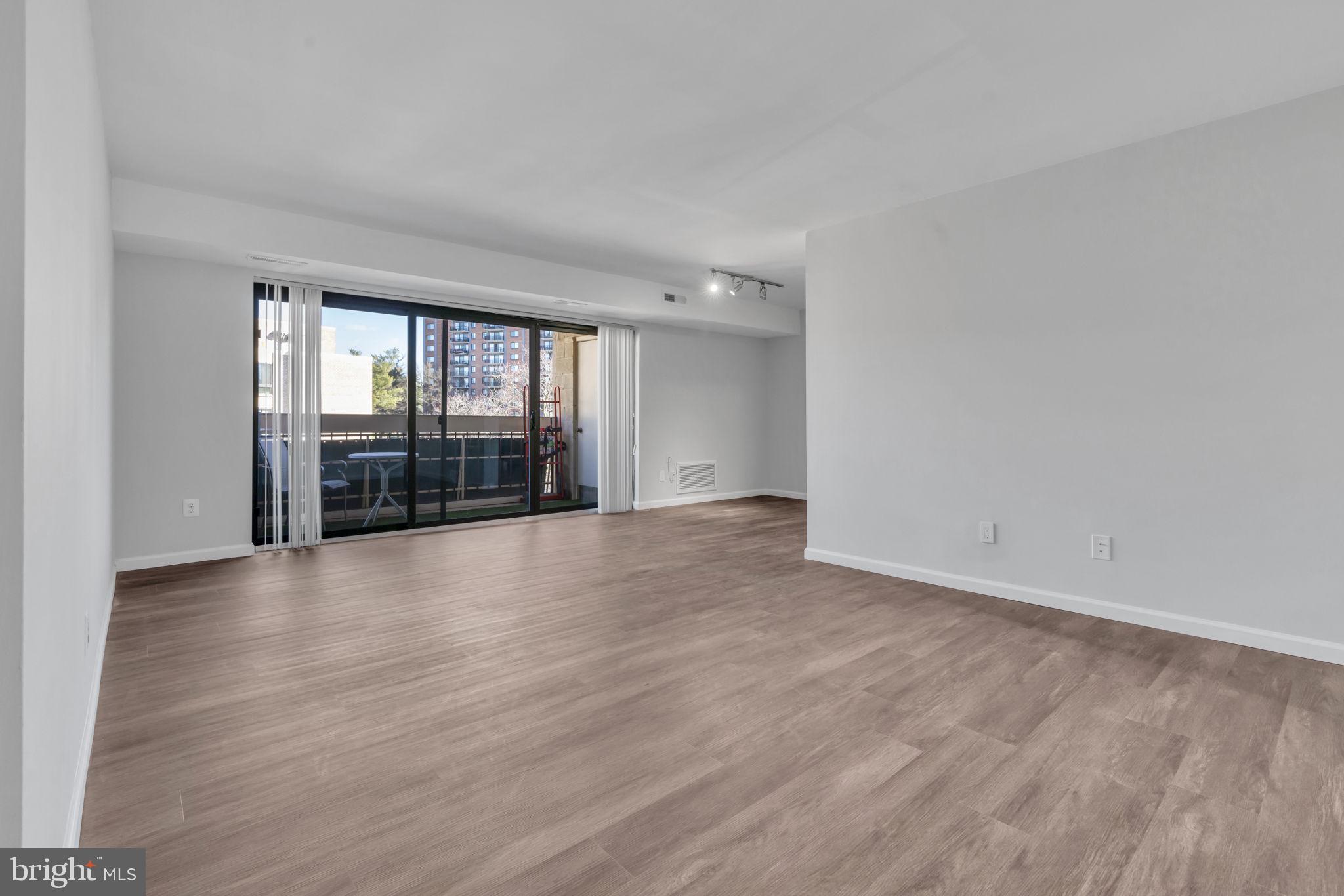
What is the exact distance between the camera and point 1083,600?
3.44 metres

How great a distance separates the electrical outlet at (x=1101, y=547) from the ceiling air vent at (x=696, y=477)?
4.95 meters

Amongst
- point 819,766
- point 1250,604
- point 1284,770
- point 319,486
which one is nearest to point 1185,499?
point 1250,604

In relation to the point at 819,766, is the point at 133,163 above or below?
above

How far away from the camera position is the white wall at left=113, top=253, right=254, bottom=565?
4312 millimetres

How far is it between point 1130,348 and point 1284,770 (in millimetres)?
2094

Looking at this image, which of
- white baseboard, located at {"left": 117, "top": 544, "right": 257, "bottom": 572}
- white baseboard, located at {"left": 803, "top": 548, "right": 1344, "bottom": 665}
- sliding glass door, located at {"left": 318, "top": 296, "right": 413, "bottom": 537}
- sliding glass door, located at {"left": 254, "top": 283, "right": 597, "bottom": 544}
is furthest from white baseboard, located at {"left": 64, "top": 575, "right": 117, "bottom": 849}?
white baseboard, located at {"left": 803, "top": 548, "right": 1344, "bottom": 665}

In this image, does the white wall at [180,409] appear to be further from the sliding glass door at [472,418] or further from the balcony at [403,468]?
the sliding glass door at [472,418]

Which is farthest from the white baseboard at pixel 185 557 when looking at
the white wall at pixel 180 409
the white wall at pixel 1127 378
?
the white wall at pixel 1127 378

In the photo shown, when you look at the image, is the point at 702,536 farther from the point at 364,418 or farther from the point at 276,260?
the point at 276,260

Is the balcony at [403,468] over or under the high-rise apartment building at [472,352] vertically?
under

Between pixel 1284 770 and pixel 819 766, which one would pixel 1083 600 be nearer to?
pixel 1284 770

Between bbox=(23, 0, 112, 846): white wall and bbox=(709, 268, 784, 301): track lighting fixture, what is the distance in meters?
4.65

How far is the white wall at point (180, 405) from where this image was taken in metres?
4.31

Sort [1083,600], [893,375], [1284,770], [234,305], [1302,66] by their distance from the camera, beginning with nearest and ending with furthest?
[1284,770] < [1302,66] < [1083,600] < [893,375] < [234,305]
